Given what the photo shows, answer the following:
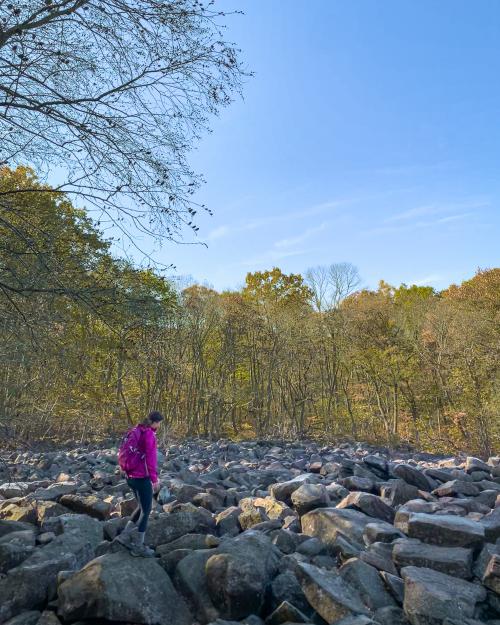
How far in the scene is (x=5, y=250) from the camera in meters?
4.81

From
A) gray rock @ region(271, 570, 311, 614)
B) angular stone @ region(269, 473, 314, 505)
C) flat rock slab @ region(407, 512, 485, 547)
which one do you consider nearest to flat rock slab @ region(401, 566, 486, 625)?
flat rock slab @ region(407, 512, 485, 547)

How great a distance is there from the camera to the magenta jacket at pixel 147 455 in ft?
14.8

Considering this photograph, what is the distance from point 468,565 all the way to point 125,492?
4672 mm

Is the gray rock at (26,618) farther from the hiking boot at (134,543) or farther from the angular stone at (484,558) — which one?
the angular stone at (484,558)

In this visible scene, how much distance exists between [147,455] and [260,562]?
4.77 ft

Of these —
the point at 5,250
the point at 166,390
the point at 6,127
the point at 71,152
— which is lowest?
the point at 166,390

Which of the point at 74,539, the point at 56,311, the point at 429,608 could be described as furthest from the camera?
the point at 56,311

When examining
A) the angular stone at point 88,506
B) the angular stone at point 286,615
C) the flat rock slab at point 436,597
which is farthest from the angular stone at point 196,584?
the angular stone at point 88,506

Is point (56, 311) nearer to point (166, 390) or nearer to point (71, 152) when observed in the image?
point (71, 152)

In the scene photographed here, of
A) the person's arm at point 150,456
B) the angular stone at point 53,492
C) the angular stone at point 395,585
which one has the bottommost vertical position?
the angular stone at point 395,585

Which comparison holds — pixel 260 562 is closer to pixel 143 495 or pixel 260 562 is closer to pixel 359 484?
pixel 143 495

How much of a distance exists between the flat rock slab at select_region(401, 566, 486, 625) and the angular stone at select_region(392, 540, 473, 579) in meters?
0.17

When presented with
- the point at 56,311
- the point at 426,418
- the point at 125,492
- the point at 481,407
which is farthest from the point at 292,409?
the point at 56,311

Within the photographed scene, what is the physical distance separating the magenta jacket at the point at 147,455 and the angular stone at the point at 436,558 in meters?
2.33
